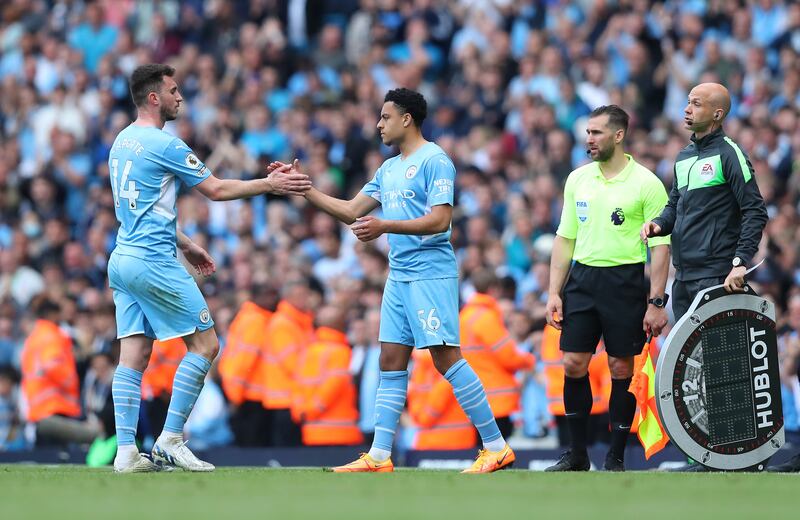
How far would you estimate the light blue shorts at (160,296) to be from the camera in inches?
382

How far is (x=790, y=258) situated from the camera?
14586mm

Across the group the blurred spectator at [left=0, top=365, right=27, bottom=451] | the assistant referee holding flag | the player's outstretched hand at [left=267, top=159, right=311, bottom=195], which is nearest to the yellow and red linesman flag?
the assistant referee holding flag

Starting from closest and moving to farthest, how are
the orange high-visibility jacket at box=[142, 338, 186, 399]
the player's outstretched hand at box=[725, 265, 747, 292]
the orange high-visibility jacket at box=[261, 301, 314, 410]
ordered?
the player's outstretched hand at box=[725, 265, 747, 292]
the orange high-visibility jacket at box=[142, 338, 186, 399]
the orange high-visibility jacket at box=[261, 301, 314, 410]

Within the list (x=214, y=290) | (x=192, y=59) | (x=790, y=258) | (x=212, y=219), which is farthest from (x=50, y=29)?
(x=790, y=258)

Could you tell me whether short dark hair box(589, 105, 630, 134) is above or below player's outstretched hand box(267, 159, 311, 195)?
above

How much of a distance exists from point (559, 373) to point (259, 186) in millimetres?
4176

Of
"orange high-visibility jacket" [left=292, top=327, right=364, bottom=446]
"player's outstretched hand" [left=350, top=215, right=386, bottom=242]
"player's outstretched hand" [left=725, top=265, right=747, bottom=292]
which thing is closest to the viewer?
"player's outstretched hand" [left=350, top=215, right=386, bottom=242]

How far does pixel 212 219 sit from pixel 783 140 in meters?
7.39

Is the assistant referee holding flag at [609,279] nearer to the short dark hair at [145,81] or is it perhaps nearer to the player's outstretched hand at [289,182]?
the player's outstretched hand at [289,182]

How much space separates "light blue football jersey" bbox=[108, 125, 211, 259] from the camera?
9750 mm

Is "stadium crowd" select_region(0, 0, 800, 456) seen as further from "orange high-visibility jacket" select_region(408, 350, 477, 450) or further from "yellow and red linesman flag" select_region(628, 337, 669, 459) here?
"yellow and red linesman flag" select_region(628, 337, 669, 459)

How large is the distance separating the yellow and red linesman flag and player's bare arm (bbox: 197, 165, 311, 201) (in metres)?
2.53

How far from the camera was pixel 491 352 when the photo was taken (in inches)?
511

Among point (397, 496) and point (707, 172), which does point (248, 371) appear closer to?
point (707, 172)
